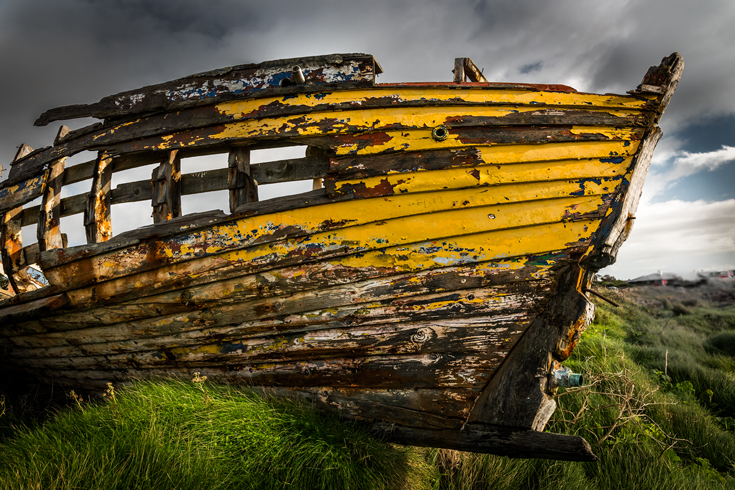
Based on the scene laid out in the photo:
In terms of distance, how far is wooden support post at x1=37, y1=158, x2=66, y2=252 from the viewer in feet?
10.2

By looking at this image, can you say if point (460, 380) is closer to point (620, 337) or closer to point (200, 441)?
point (200, 441)

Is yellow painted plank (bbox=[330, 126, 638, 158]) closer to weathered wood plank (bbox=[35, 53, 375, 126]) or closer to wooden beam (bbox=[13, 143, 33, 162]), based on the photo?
weathered wood plank (bbox=[35, 53, 375, 126])

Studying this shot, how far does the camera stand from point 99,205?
9.71ft

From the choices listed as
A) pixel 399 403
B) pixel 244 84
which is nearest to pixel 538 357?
pixel 399 403

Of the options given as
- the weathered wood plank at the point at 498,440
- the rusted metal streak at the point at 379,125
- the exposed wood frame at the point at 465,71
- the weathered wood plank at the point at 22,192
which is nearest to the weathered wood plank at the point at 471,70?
the exposed wood frame at the point at 465,71

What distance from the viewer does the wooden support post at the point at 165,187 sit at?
2.65 m

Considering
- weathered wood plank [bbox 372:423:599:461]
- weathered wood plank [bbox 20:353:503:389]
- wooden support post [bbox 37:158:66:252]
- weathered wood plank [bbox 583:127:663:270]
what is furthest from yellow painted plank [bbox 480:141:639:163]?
wooden support post [bbox 37:158:66:252]

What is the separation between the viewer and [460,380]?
7.02 feet

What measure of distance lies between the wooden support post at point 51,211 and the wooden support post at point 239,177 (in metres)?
1.89

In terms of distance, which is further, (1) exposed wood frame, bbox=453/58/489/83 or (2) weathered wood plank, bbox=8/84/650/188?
(1) exposed wood frame, bbox=453/58/489/83

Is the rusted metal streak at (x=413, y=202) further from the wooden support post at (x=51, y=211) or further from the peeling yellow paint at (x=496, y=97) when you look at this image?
the wooden support post at (x=51, y=211)

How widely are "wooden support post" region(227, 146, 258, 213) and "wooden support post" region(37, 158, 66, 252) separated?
1.89 meters

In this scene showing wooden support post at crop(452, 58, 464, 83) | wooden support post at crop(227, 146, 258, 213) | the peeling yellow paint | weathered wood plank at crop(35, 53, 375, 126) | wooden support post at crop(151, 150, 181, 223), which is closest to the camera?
the peeling yellow paint

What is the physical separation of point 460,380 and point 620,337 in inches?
270
